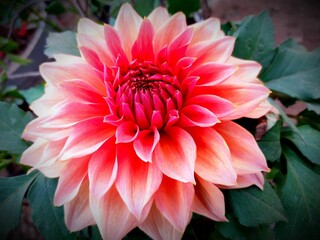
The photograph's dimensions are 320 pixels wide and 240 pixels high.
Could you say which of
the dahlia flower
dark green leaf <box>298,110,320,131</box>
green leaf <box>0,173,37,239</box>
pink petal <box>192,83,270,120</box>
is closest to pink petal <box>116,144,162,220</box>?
the dahlia flower

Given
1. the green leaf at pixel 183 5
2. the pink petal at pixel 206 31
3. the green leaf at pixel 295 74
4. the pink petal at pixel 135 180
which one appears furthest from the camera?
the green leaf at pixel 183 5

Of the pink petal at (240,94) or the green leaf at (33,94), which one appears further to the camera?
the green leaf at (33,94)

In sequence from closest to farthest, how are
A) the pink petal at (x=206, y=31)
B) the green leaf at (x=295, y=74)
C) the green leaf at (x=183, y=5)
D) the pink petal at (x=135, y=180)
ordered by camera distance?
the pink petal at (x=135, y=180)
the pink petal at (x=206, y=31)
the green leaf at (x=295, y=74)
the green leaf at (x=183, y=5)

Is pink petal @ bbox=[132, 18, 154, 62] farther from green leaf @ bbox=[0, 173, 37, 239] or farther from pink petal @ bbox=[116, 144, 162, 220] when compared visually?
green leaf @ bbox=[0, 173, 37, 239]

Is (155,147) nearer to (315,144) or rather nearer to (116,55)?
(116,55)

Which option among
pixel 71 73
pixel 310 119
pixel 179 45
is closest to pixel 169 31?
pixel 179 45

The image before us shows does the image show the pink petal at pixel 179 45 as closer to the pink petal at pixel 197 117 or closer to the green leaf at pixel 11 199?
the pink petal at pixel 197 117

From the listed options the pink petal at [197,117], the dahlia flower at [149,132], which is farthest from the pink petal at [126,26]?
the pink petal at [197,117]
